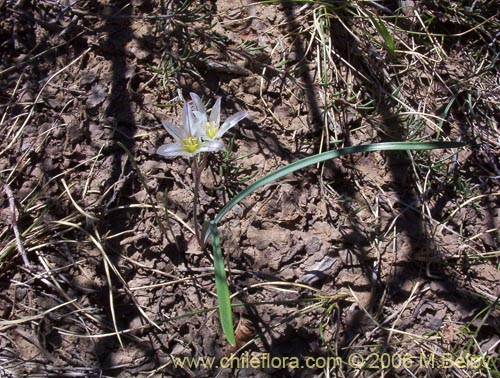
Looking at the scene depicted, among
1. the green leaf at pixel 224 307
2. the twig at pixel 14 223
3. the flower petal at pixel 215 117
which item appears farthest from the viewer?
the twig at pixel 14 223

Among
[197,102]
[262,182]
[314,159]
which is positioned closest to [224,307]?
[262,182]

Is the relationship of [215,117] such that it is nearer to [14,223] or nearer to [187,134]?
[187,134]

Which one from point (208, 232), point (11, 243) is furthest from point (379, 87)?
point (11, 243)

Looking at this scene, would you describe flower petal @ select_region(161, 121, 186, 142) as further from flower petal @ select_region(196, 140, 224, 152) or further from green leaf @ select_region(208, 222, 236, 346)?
green leaf @ select_region(208, 222, 236, 346)

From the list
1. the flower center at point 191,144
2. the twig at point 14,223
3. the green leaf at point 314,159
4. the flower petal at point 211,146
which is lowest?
the twig at point 14,223

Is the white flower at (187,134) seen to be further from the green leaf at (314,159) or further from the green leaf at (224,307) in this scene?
A: the green leaf at (224,307)

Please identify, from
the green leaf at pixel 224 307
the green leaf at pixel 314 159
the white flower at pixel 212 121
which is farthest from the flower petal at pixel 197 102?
the green leaf at pixel 224 307

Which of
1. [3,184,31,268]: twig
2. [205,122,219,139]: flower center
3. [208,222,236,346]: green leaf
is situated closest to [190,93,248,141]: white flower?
[205,122,219,139]: flower center
